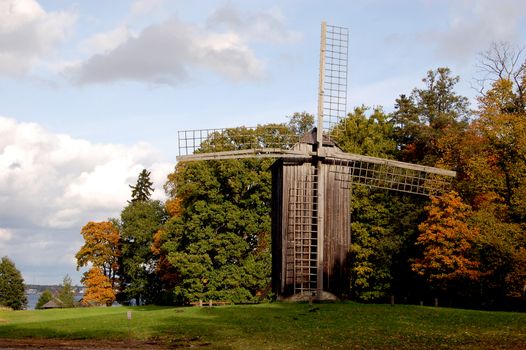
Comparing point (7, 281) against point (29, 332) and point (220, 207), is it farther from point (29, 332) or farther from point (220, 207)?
point (29, 332)

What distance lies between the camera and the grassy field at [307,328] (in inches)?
788

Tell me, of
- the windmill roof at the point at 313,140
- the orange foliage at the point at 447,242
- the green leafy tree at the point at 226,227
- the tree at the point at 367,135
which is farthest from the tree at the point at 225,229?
the windmill roof at the point at 313,140

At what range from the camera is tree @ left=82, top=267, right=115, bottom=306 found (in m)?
67.1

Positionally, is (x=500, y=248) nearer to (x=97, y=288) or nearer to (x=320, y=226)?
(x=320, y=226)

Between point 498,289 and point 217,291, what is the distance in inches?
808

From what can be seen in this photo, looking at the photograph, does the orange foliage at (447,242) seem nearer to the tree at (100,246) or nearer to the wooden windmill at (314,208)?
the wooden windmill at (314,208)

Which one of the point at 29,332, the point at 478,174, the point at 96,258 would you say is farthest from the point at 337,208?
the point at 96,258

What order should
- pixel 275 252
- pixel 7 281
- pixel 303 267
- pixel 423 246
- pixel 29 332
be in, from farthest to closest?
pixel 7 281, pixel 423 246, pixel 275 252, pixel 303 267, pixel 29 332

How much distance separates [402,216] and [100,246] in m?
35.3

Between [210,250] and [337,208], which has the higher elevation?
[337,208]

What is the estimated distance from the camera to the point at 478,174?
39000 millimetres

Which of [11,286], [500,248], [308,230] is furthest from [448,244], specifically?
[11,286]

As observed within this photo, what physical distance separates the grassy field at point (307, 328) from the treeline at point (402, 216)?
9987 mm

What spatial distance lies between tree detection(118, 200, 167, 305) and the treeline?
362 mm
